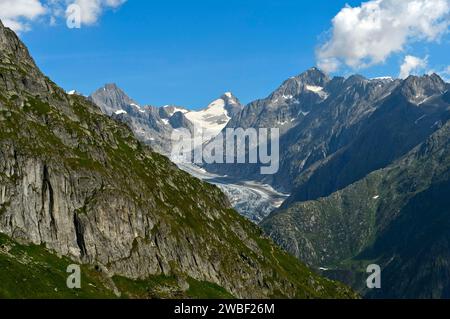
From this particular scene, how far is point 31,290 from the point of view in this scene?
173625mm

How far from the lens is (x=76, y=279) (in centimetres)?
19538
